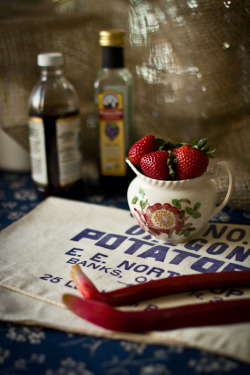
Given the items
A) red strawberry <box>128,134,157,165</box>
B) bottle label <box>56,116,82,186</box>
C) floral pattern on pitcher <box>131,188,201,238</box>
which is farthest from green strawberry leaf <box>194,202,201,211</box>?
bottle label <box>56,116,82,186</box>

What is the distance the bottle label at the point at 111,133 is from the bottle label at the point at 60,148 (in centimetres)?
5

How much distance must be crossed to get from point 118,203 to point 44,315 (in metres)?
0.39

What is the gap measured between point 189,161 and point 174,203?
0.07 meters

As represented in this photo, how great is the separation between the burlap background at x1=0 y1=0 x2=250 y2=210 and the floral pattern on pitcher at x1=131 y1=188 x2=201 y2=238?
201mm

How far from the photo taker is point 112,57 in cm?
86

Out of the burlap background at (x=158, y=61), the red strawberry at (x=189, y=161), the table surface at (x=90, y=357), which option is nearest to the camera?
the table surface at (x=90, y=357)

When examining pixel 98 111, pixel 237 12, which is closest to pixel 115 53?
pixel 98 111

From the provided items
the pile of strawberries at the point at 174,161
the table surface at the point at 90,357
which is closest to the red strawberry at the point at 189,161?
the pile of strawberries at the point at 174,161

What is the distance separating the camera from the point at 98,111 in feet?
2.94

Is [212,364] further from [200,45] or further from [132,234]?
[200,45]

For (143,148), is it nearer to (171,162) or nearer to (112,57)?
(171,162)

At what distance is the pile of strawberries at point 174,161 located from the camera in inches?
24.9

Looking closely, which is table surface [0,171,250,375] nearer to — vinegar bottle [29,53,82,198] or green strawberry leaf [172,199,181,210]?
green strawberry leaf [172,199,181,210]

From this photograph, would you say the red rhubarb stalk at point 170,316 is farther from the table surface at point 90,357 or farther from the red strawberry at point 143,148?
the red strawberry at point 143,148
